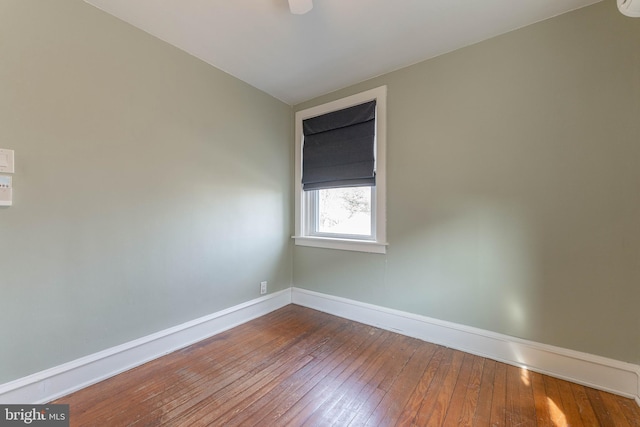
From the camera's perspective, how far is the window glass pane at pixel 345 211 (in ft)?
8.59

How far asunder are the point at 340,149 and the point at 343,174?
10.5 inches

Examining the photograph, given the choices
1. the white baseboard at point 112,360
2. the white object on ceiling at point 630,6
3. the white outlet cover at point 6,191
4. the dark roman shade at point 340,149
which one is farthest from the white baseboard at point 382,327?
the white object on ceiling at point 630,6

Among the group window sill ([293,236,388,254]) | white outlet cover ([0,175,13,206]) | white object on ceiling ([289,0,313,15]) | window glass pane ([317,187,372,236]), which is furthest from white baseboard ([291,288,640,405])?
white outlet cover ([0,175,13,206])

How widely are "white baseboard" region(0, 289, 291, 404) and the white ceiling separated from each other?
223 cm

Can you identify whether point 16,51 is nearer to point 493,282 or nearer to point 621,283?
point 493,282

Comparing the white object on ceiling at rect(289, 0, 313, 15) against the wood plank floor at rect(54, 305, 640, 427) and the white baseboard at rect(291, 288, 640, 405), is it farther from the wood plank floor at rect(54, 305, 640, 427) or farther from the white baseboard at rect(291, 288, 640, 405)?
the white baseboard at rect(291, 288, 640, 405)

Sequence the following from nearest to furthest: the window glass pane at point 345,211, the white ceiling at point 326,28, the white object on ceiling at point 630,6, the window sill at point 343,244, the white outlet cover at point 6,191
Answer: the white object on ceiling at point 630,6
the white outlet cover at point 6,191
the white ceiling at point 326,28
the window sill at point 343,244
the window glass pane at point 345,211

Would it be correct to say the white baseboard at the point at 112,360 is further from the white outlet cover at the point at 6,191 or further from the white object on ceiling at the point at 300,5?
the white object on ceiling at the point at 300,5

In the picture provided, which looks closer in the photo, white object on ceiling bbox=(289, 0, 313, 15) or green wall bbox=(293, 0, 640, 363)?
white object on ceiling bbox=(289, 0, 313, 15)

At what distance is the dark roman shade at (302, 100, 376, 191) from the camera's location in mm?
2469

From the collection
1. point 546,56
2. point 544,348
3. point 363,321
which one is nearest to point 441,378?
point 544,348

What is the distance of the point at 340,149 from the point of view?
2645mm

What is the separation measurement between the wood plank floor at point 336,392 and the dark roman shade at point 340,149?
1.54 m

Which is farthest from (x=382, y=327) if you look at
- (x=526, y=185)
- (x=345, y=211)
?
(x=526, y=185)
